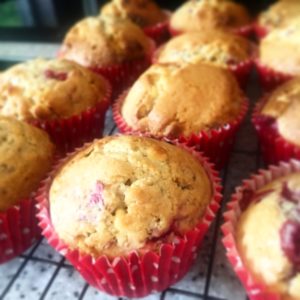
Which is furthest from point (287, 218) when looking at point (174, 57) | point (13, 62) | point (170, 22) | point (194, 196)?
point (13, 62)

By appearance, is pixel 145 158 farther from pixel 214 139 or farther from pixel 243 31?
pixel 243 31

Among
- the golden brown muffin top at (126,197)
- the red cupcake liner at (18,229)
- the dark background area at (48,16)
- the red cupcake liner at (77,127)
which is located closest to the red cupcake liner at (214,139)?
the red cupcake liner at (77,127)

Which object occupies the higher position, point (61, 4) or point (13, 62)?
point (61, 4)

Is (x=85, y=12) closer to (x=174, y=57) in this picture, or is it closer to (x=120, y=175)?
(x=174, y=57)

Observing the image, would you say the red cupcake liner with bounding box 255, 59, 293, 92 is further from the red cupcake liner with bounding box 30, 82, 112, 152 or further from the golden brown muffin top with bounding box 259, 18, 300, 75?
the red cupcake liner with bounding box 30, 82, 112, 152

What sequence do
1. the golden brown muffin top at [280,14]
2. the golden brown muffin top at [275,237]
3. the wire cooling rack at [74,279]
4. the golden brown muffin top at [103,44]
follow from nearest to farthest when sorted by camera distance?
the golden brown muffin top at [275,237] → the wire cooling rack at [74,279] → the golden brown muffin top at [103,44] → the golden brown muffin top at [280,14]

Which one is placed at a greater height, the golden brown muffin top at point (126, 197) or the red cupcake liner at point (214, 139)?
the golden brown muffin top at point (126, 197)

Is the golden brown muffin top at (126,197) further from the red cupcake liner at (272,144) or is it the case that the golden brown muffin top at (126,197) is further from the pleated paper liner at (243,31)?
the pleated paper liner at (243,31)
